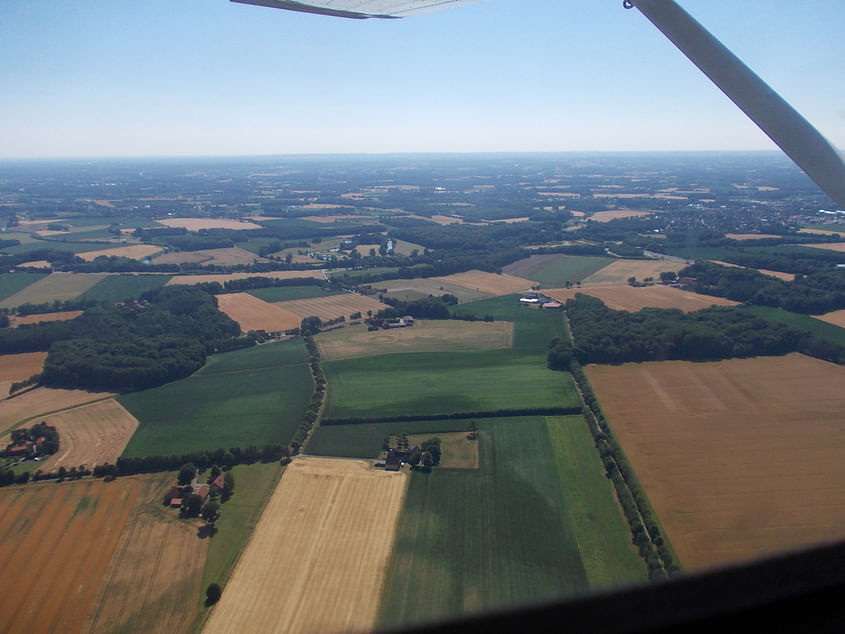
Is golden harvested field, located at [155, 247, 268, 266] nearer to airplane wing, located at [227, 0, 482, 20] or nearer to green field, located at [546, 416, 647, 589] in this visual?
green field, located at [546, 416, 647, 589]

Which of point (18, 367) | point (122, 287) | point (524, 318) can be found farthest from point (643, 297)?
point (122, 287)

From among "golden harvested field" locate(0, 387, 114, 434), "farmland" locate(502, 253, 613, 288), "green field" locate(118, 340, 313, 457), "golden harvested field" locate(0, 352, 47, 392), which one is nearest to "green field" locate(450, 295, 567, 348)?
"farmland" locate(502, 253, 613, 288)

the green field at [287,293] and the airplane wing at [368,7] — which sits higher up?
the airplane wing at [368,7]

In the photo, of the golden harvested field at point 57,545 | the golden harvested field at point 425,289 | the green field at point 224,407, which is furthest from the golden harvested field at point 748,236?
the golden harvested field at point 57,545

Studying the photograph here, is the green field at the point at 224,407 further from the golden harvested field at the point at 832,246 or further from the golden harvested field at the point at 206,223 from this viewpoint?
the golden harvested field at the point at 832,246

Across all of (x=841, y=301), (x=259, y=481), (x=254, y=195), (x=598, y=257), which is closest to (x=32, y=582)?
(x=259, y=481)

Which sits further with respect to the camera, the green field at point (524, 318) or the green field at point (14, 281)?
the green field at point (14, 281)
